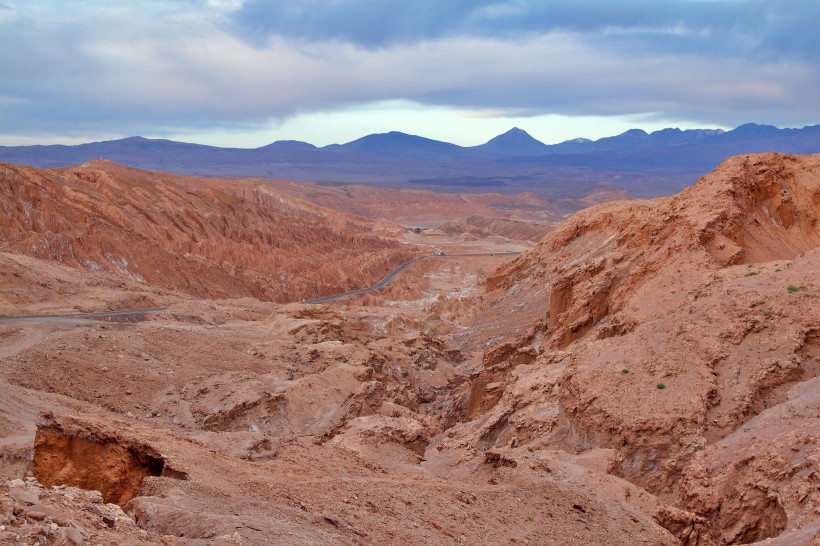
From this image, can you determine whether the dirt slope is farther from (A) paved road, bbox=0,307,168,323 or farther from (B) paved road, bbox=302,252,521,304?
(B) paved road, bbox=302,252,521,304

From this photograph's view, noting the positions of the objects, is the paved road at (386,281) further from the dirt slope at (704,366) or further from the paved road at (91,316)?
the dirt slope at (704,366)

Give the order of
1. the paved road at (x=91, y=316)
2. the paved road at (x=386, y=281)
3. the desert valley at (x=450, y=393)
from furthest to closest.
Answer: the paved road at (x=386, y=281), the paved road at (x=91, y=316), the desert valley at (x=450, y=393)

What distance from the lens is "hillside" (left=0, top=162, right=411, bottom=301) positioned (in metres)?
42.2

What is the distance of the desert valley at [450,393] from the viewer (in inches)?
368

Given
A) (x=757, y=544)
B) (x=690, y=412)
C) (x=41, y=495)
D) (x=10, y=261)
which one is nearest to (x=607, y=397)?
(x=690, y=412)

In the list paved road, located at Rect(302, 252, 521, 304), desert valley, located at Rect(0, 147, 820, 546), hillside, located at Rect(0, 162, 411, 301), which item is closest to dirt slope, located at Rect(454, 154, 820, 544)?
desert valley, located at Rect(0, 147, 820, 546)

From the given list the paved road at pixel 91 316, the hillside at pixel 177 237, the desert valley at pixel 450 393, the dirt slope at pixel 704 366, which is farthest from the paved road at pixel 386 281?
the dirt slope at pixel 704 366

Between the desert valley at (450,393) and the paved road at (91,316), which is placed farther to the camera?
the paved road at (91,316)

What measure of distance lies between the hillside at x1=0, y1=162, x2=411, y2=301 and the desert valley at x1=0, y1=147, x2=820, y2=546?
0.98ft

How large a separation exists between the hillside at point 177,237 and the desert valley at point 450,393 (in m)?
0.30

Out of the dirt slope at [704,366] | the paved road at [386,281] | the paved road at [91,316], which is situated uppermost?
the dirt slope at [704,366]

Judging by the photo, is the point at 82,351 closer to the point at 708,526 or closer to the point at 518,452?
the point at 518,452

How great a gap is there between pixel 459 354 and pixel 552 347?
9.36m

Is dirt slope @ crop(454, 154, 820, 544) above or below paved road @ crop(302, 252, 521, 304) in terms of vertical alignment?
above
